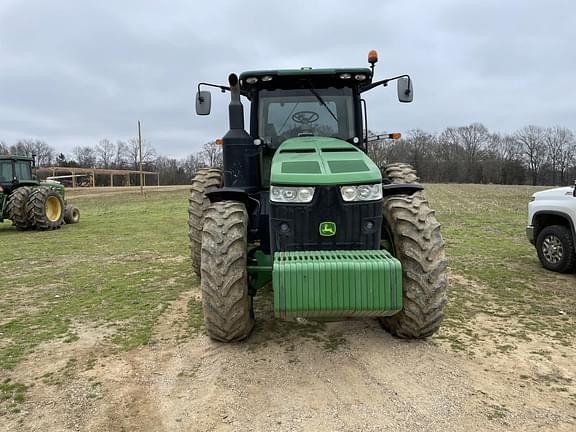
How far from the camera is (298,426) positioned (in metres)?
2.88

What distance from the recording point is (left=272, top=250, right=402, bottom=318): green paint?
10.7 ft

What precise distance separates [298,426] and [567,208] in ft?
18.6

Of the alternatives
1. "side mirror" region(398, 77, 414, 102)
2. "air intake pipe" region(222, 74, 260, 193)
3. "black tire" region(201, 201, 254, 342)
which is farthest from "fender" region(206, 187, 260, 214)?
"side mirror" region(398, 77, 414, 102)

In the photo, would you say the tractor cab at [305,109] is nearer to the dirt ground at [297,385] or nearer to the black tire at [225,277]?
the black tire at [225,277]

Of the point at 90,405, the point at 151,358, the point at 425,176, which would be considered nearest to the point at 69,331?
the point at 151,358

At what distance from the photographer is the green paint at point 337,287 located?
3248 mm

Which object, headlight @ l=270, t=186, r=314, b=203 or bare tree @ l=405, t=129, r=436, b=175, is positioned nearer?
headlight @ l=270, t=186, r=314, b=203

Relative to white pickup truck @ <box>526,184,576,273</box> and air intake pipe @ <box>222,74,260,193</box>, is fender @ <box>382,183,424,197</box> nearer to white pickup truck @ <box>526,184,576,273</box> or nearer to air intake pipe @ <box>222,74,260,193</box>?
air intake pipe @ <box>222,74,260,193</box>

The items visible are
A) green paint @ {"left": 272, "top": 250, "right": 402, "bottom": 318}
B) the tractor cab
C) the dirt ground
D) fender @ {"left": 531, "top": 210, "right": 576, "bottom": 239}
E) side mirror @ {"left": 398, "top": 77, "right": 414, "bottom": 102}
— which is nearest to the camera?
the dirt ground

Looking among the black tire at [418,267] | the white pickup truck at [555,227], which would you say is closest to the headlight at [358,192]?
the black tire at [418,267]

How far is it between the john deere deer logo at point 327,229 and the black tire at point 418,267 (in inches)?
22.8

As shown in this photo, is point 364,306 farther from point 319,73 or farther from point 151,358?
point 319,73

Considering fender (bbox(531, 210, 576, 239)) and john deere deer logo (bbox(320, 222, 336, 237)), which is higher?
john deere deer logo (bbox(320, 222, 336, 237))

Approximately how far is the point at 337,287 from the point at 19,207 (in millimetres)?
12467
